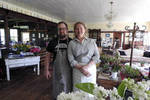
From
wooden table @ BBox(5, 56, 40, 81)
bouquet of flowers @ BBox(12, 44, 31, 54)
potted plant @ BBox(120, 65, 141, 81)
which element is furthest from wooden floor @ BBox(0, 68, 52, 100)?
potted plant @ BBox(120, 65, 141, 81)

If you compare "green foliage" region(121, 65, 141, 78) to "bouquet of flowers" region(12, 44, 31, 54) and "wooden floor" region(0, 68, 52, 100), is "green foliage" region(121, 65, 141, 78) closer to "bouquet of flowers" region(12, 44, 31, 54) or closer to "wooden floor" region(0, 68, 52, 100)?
"wooden floor" region(0, 68, 52, 100)

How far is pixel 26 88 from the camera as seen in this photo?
265 centimetres

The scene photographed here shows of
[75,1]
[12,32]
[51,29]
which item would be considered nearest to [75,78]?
[75,1]

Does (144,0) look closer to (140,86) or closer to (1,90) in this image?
(140,86)

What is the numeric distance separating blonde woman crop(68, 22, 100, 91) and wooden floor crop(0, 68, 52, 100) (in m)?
1.39

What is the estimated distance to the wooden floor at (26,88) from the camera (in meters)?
2.28

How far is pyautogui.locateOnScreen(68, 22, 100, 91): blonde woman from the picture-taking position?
46.9 inches

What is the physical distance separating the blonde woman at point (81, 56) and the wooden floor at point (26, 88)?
1.39m

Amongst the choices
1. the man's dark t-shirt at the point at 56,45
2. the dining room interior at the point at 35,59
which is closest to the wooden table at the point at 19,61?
the dining room interior at the point at 35,59

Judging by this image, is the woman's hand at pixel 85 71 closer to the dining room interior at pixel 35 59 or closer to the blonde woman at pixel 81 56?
the blonde woman at pixel 81 56

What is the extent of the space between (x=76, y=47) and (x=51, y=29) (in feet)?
18.0

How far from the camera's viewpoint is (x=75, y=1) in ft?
11.2

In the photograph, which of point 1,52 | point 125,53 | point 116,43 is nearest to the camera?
point 1,52

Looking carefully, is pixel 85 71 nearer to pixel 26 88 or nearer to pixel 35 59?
pixel 26 88
